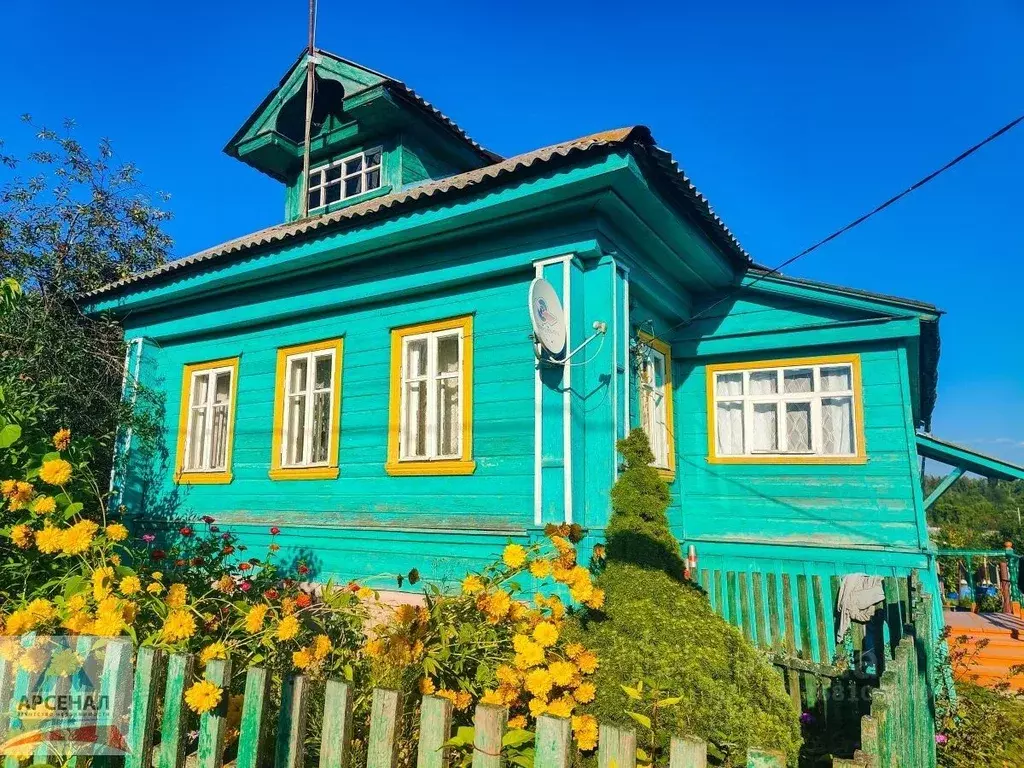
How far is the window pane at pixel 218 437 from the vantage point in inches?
341

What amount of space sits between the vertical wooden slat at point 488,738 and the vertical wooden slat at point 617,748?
269 millimetres

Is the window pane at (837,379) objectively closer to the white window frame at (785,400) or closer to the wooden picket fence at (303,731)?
the white window frame at (785,400)

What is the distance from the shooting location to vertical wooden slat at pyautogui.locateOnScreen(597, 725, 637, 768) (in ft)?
4.97

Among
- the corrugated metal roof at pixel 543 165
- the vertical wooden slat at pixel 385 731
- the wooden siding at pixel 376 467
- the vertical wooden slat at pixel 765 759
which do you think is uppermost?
the corrugated metal roof at pixel 543 165

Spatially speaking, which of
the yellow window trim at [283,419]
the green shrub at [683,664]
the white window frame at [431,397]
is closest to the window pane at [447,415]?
the white window frame at [431,397]

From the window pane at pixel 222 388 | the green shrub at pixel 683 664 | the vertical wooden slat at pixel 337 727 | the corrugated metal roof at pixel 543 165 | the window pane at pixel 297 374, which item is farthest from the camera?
the window pane at pixel 222 388

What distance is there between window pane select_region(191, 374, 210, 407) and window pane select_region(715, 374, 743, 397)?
6.84 meters

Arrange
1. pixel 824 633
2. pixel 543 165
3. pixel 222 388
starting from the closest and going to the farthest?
pixel 543 165
pixel 824 633
pixel 222 388

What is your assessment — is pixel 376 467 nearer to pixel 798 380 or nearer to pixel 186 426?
pixel 186 426

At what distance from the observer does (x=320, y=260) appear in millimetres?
7445

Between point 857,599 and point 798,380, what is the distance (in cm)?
295

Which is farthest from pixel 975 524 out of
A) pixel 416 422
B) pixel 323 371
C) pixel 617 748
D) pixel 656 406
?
pixel 617 748

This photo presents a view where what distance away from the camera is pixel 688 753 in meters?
1.43

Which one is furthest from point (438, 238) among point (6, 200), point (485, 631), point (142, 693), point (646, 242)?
point (6, 200)
